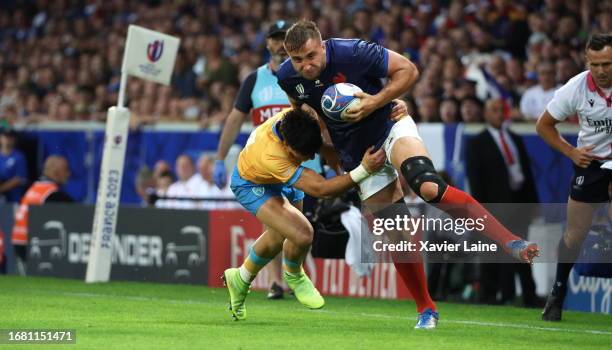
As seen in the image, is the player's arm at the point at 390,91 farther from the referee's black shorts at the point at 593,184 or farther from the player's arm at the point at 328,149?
the referee's black shorts at the point at 593,184

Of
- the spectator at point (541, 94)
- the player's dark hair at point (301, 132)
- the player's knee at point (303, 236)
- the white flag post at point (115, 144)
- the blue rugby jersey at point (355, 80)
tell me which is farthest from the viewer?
the spectator at point (541, 94)

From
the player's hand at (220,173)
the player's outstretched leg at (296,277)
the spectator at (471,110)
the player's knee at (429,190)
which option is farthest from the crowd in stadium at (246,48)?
the player's knee at (429,190)

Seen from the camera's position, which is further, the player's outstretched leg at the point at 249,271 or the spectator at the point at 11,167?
the spectator at the point at 11,167

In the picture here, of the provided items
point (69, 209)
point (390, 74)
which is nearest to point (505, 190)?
point (390, 74)

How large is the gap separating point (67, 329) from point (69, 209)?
6.60m

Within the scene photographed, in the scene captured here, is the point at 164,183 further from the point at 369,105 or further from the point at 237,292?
the point at 369,105

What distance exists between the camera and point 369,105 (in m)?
8.31

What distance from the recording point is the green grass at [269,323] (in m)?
7.67

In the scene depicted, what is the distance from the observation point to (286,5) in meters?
19.9

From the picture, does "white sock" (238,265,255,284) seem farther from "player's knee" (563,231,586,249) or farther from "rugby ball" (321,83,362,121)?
"player's knee" (563,231,586,249)

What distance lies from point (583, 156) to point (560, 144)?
0.23 meters

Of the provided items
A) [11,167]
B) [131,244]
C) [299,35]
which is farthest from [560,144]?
[11,167]

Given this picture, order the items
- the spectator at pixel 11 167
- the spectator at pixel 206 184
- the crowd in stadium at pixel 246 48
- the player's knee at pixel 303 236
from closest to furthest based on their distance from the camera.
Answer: the player's knee at pixel 303 236, the crowd in stadium at pixel 246 48, the spectator at pixel 206 184, the spectator at pixel 11 167

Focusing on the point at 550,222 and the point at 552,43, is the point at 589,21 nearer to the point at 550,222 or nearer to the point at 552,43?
the point at 552,43
